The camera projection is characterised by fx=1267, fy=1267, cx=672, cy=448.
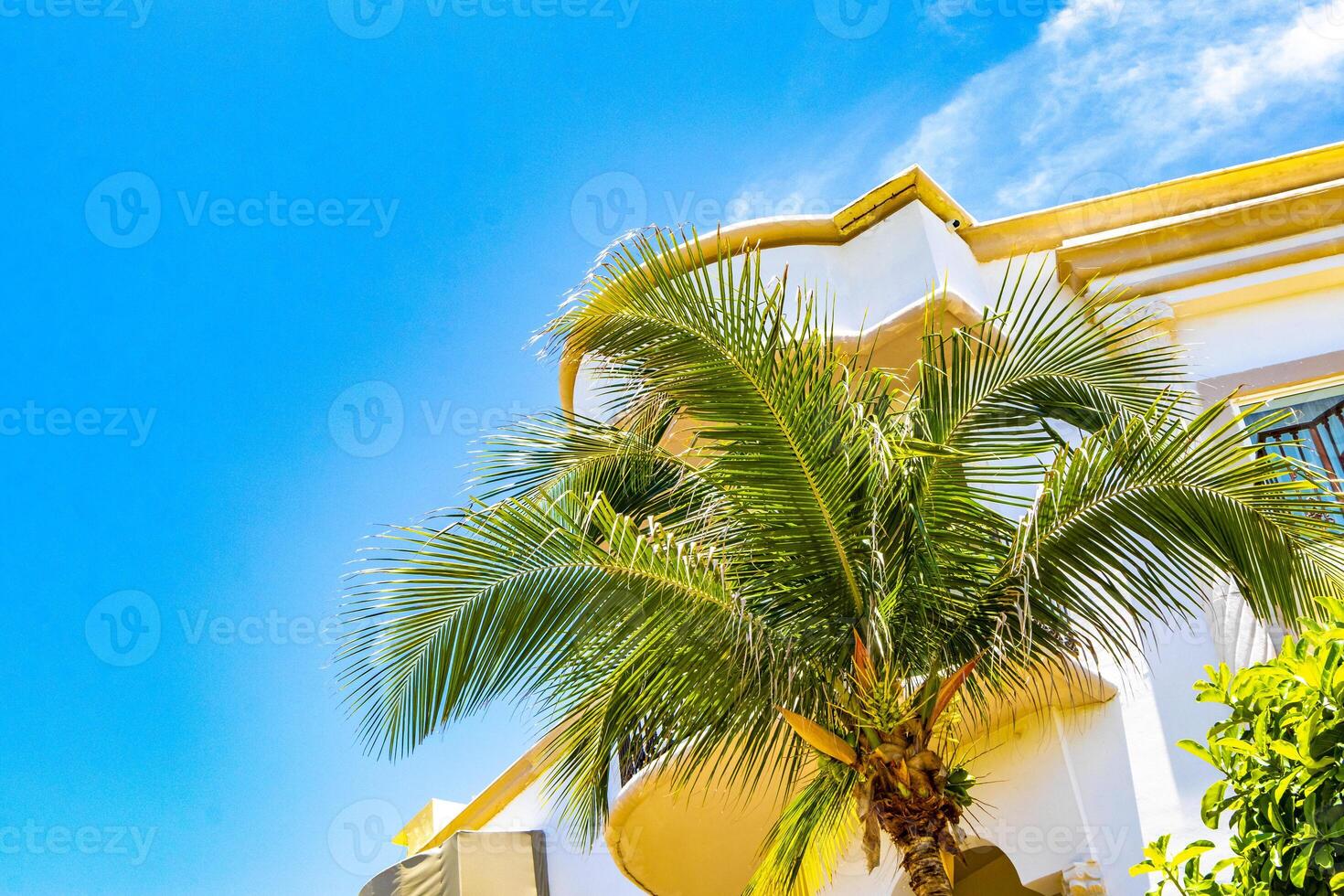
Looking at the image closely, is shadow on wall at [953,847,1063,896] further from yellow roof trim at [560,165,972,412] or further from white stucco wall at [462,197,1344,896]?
yellow roof trim at [560,165,972,412]

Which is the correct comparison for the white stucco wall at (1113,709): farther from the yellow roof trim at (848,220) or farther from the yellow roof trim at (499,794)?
the yellow roof trim at (499,794)

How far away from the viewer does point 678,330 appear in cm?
679

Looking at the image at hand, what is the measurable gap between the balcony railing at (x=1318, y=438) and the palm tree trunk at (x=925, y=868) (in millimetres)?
4604

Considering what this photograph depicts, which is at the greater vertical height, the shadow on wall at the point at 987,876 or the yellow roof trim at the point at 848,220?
the yellow roof trim at the point at 848,220

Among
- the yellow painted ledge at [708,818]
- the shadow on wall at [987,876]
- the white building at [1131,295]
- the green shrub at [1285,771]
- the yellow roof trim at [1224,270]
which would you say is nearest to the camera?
the green shrub at [1285,771]

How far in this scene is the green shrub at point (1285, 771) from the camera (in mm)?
4203

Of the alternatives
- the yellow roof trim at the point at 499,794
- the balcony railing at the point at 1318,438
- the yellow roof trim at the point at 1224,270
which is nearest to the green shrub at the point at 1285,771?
the balcony railing at the point at 1318,438

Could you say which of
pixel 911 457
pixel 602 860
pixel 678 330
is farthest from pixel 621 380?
pixel 602 860

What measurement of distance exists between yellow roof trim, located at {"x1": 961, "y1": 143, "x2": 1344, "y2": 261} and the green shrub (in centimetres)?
641

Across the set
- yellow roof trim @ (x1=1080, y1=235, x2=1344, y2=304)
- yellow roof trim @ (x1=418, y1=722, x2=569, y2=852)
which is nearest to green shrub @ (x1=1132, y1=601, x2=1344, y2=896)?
yellow roof trim @ (x1=1080, y1=235, x2=1344, y2=304)

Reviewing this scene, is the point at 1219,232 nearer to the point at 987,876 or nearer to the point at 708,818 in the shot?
the point at 708,818

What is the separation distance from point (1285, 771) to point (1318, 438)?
557 cm

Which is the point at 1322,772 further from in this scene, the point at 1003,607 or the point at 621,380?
the point at 621,380

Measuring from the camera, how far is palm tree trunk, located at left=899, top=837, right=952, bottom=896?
634 centimetres
